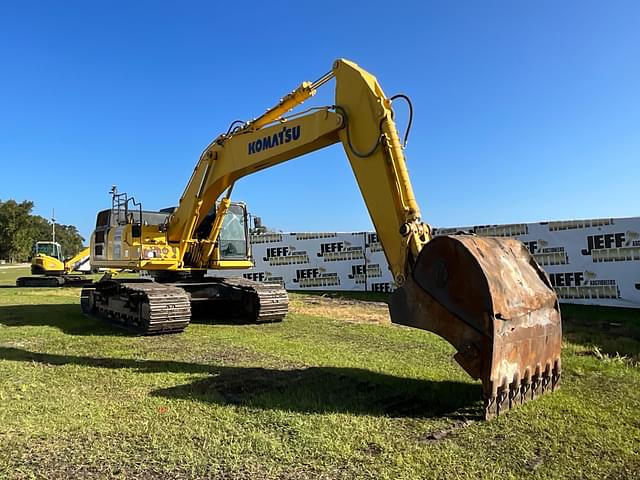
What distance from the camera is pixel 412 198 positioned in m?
5.88

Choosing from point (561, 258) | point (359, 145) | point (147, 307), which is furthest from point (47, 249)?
point (359, 145)

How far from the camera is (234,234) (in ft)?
37.7

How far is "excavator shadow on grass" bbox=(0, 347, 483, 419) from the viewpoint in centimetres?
489

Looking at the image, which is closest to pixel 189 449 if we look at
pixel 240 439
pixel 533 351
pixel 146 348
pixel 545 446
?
pixel 240 439

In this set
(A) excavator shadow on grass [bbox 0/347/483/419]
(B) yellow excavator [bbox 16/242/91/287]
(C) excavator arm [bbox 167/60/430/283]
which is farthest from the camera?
(B) yellow excavator [bbox 16/242/91/287]

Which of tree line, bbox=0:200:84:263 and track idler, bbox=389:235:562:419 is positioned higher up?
tree line, bbox=0:200:84:263

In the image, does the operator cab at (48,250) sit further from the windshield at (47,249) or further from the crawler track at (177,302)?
the crawler track at (177,302)

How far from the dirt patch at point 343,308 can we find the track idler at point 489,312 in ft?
20.4

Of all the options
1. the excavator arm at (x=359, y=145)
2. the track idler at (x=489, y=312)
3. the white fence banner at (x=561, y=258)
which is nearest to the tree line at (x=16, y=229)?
the white fence banner at (x=561, y=258)

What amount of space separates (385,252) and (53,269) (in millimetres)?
25002

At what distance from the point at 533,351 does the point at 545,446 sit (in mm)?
1046

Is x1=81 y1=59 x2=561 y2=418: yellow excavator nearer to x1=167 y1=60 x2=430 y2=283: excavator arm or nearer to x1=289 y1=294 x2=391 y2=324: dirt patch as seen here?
x1=167 y1=60 x2=430 y2=283: excavator arm

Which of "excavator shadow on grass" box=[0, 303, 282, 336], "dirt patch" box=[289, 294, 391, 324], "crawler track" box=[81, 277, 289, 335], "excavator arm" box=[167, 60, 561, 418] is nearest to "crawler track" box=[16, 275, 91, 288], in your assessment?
"excavator shadow on grass" box=[0, 303, 282, 336]

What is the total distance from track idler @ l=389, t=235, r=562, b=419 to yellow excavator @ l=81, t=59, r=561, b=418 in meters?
0.01
